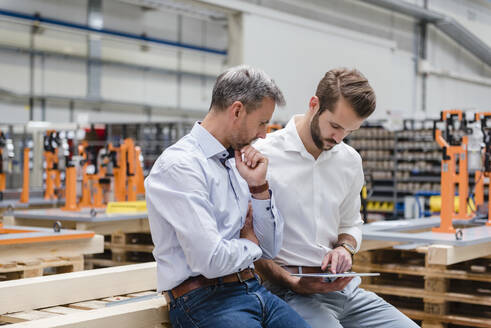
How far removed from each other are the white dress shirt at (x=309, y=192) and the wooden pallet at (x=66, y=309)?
651 mm

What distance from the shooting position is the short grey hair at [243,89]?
2.19 meters

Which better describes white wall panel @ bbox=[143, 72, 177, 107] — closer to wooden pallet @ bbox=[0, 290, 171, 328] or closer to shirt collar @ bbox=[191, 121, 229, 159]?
wooden pallet @ bbox=[0, 290, 171, 328]

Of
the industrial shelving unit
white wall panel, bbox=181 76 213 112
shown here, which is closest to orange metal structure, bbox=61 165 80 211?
the industrial shelving unit

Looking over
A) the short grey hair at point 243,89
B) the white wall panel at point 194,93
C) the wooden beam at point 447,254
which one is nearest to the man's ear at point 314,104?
the short grey hair at point 243,89

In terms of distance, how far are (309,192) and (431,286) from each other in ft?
7.08

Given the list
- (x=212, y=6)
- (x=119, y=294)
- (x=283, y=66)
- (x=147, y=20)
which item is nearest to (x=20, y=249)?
(x=119, y=294)

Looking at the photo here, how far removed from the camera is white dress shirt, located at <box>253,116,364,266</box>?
272cm

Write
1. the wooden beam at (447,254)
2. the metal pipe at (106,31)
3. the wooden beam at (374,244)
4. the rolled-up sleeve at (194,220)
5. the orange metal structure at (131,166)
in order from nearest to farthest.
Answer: the rolled-up sleeve at (194,220) → the wooden beam at (447,254) → the wooden beam at (374,244) → the orange metal structure at (131,166) → the metal pipe at (106,31)

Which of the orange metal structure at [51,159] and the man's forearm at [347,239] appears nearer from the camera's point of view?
the man's forearm at [347,239]

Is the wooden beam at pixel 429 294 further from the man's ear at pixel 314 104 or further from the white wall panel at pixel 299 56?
the white wall panel at pixel 299 56

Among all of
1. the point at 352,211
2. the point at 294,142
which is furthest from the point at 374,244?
the point at 294,142

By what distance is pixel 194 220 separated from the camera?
2.00 metres

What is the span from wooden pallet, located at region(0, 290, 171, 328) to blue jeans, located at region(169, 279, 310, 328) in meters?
0.38

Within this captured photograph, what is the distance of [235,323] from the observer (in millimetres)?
2049
